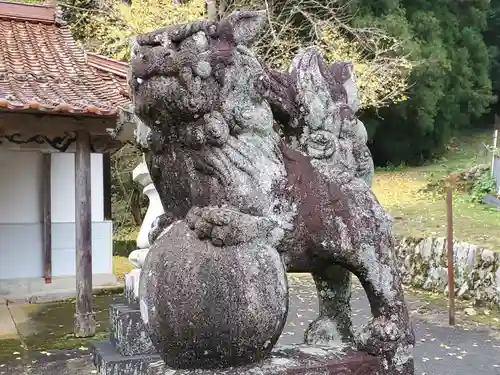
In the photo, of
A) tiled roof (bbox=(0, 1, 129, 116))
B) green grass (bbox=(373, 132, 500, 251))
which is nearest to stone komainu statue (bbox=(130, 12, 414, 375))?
tiled roof (bbox=(0, 1, 129, 116))

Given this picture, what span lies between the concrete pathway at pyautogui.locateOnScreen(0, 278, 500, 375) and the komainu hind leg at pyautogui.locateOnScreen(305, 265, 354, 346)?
138 inches

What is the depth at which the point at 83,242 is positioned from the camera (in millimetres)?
7250

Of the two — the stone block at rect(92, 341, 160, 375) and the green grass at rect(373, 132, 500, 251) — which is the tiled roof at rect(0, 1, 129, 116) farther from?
the green grass at rect(373, 132, 500, 251)

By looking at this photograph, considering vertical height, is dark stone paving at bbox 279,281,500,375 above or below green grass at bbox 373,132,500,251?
below

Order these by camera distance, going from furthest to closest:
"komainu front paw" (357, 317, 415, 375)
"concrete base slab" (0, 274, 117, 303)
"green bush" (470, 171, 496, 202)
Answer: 1. "green bush" (470, 171, 496, 202)
2. "concrete base slab" (0, 274, 117, 303)
3. "komainu front paw" (357, 317, 415, 375)

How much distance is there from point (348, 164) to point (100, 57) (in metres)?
6.57

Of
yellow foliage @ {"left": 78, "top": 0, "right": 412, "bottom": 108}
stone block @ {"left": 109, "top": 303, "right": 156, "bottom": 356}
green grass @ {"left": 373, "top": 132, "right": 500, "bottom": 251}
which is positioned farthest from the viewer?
yellow foliage @ {"left": 78, "top": 0, "right": 412, "bottom": 108}

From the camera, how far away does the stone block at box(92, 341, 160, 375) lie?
2328mm

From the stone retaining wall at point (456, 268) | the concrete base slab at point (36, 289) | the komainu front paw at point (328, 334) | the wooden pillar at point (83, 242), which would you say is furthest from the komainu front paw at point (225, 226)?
the concrete base slab at point (36, 289)

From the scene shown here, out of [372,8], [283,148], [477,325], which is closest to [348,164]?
[283,148]

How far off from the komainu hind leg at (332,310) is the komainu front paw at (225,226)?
50 centimetres

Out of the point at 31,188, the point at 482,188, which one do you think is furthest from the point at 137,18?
the point at 482,188

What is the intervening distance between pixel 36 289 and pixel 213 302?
8440 mm

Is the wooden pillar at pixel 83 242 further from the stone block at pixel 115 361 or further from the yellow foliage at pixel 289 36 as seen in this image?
the yellow foliage at pixel 289 36
